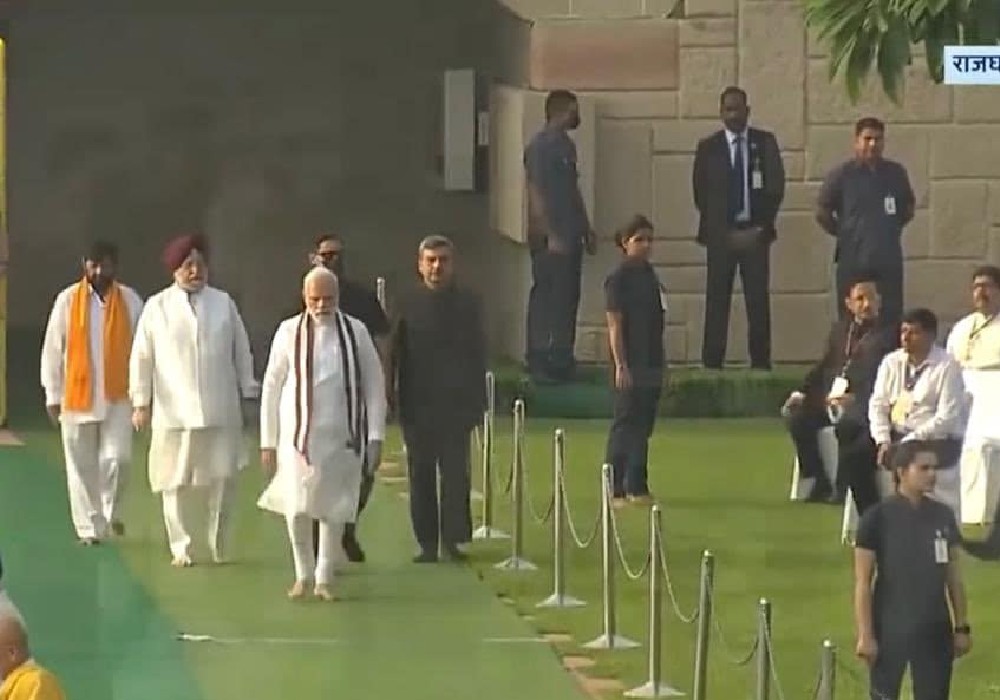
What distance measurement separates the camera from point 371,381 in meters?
13.1

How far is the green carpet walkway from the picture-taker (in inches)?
446

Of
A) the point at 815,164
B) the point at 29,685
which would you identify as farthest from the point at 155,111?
the point at 29,685

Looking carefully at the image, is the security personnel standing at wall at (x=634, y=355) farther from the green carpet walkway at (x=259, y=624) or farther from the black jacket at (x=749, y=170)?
Answer: the black jacket at (x=749, y=170)

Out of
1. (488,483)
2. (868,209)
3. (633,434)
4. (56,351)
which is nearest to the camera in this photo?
(56,351)

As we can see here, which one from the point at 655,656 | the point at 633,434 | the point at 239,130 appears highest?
the point at 239,130

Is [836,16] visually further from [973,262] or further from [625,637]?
[973,262]

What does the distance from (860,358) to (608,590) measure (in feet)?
9.87

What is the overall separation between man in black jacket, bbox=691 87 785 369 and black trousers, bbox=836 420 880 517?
569 cm

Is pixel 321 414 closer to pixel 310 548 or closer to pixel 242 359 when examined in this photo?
pixel 310 548

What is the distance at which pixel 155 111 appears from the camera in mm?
22344

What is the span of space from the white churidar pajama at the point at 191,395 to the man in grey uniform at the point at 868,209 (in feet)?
16.6

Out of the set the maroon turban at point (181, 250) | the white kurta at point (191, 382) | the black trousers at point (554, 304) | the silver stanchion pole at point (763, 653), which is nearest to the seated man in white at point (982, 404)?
the white kurta at point (191, 382)

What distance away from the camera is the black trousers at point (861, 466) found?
13.9 metres

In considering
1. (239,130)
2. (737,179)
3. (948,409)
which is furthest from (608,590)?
(239,130)
